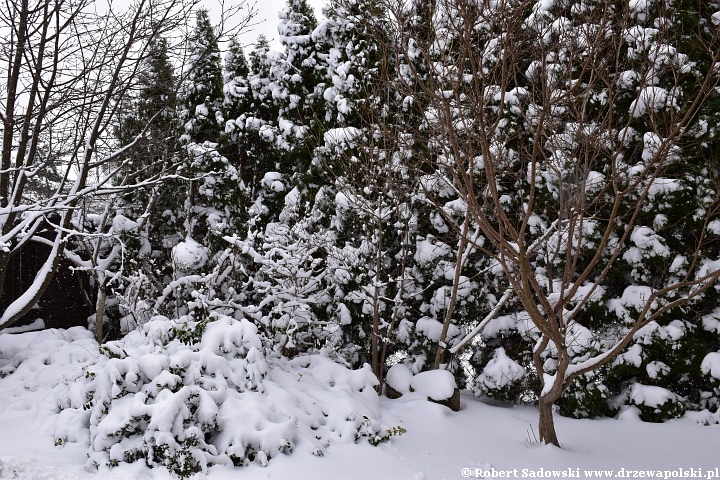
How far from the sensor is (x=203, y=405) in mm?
4465

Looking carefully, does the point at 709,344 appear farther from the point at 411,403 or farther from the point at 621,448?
the point at 411,403

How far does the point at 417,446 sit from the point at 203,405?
2186mm

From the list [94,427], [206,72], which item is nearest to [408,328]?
[94,427]

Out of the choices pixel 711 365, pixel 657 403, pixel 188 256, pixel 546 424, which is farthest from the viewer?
pixel 188 256

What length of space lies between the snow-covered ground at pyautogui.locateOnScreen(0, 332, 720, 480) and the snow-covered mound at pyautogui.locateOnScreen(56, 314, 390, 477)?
0.12m

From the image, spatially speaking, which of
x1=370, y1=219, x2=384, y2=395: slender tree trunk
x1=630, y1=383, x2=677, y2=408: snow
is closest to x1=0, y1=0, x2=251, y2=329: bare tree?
x1=370, y1=219, x2=384, y2=395: slender tree trunk

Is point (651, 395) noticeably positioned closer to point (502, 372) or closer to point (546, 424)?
point (502, 372)

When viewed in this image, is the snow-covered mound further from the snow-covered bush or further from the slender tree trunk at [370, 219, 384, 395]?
the snow-covered bush

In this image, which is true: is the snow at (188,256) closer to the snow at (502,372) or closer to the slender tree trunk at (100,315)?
the slender tree trunk at (100,315)

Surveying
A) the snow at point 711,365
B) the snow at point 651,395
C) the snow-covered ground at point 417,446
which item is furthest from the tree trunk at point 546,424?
the snow at point 711,365

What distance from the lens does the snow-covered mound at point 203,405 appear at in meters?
4.25

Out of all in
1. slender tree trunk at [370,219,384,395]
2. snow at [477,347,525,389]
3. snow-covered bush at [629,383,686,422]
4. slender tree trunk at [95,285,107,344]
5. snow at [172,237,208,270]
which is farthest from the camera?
slender tree trunk at [95,285,107,344]

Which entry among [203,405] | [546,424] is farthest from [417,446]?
[203,405]

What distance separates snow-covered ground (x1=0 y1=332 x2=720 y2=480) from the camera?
14.0 feet
